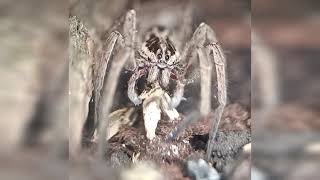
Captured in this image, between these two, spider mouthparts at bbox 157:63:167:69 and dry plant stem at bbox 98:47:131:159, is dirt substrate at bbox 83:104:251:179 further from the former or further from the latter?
spider mouthparts at bbox 157:63:167:69

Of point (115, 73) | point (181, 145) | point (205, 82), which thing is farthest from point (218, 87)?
point (115, 73)

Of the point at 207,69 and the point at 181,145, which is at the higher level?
the point at 207,69

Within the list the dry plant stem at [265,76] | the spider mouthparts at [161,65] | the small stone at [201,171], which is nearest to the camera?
the dry plant stem at [265,76]

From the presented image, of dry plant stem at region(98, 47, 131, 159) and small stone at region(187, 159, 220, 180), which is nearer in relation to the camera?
small stone at region(187, 159, 220, 180)

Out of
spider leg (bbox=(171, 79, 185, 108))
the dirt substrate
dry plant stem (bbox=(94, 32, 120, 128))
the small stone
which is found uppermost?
dry plant stem (bbox=(94, 32, 120, 128))

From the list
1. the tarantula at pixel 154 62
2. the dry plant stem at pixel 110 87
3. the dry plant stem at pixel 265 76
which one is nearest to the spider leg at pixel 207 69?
the tarantula at pixel 154 62

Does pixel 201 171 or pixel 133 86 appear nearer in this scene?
pixel 201 171

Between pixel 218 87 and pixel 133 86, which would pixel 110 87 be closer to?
pixel 133 86

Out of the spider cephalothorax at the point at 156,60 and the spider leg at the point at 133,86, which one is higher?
the spider cephalothorax at the point at 156,60

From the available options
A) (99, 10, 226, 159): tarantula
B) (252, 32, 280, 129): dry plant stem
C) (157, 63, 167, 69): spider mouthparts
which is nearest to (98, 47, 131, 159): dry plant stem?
(99, 10, 226, 159): tarantula

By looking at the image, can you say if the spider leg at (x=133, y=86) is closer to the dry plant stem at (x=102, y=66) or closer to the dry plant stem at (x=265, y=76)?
the dry plant stem at (x=102, y=66)
